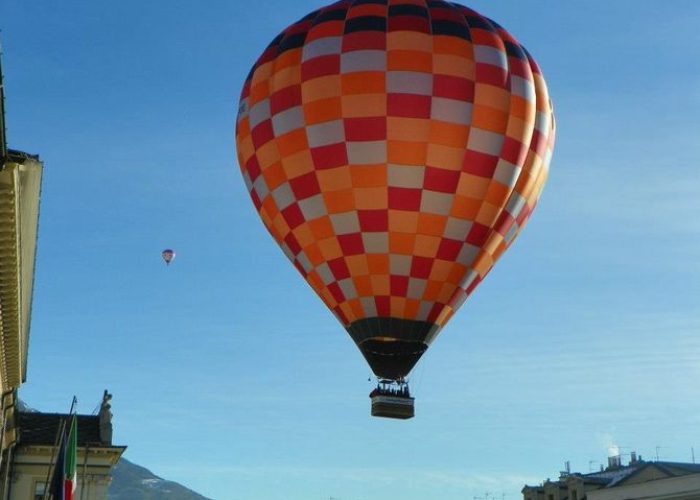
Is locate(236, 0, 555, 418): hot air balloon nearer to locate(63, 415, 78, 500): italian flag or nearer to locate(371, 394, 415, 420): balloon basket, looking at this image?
locate(371, 394, 415, 420): balloon basket

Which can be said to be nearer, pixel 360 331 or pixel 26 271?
pixel 360 331

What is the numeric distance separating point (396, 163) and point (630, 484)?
50405 millimetres

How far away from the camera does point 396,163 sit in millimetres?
31719

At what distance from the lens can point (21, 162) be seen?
28438mm

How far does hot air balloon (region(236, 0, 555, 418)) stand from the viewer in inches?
1251

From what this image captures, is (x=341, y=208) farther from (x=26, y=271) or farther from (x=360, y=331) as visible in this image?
(x=26, y=271)

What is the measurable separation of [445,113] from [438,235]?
352 centimetres

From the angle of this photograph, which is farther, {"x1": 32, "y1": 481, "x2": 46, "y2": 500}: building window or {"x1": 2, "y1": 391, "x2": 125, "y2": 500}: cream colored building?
{"x1": 32, "y1": 481, "x2": 46, "y2": 500}: building window

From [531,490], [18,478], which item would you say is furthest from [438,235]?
[531,490]

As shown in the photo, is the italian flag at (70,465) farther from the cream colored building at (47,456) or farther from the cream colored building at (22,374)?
the cream colored building at (47,456)

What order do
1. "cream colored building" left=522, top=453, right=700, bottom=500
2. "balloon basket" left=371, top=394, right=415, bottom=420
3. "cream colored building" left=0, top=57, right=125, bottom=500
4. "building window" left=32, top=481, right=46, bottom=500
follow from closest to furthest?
1. "cream colored building" left=0, top=57, right=125, bottom=500
2. "balloon basket" left=371, top=394, right=415, bottom=420
3. "building window" left=32, top=481, right=46, bottom=500
4. "cream colored building" left=522, top=453, right=700, bottom=500

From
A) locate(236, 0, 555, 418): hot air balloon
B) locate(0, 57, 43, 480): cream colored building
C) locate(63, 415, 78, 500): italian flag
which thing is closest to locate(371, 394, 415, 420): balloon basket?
locate(236, 0, 555, 418): hot air balloon

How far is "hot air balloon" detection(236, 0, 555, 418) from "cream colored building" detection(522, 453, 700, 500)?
4373cm

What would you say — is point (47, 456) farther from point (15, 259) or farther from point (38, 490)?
point (15, 259)
